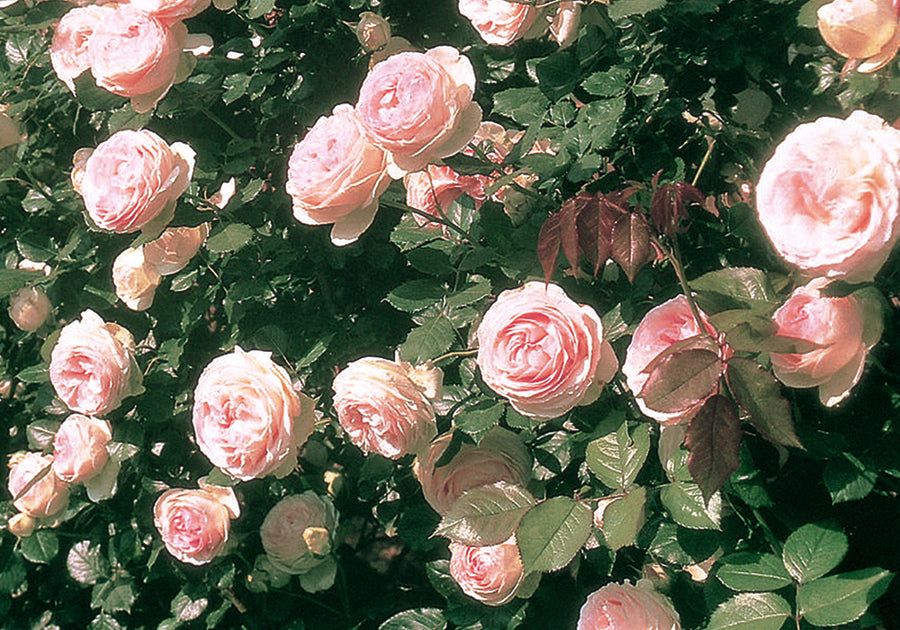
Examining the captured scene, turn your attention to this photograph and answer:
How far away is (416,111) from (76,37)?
2.88ft

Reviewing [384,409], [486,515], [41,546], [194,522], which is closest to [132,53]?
[384,409]

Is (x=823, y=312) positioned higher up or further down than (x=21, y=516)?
higher up

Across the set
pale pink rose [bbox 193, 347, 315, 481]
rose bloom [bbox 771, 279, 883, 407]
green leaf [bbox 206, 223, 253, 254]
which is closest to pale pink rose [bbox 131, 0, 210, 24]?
green leaf [bbox 206, 223, 253, 254]

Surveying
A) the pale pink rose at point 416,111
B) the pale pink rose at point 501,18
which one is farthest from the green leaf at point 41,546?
the pale pink rose at point 501,18

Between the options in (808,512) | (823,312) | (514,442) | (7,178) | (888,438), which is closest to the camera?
(823,312)

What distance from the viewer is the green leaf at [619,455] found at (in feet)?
3.63

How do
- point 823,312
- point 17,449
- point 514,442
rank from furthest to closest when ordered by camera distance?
point 17,449 < point 514,442 < point 823,312

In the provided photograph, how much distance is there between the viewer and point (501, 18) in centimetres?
130

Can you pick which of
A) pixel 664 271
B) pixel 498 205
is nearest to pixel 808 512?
pixel 664 271

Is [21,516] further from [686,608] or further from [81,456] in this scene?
[686,608]

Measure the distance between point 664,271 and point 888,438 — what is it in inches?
14.9

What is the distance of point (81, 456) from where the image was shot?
1689mm

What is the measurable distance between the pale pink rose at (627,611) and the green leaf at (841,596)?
0.62 feet

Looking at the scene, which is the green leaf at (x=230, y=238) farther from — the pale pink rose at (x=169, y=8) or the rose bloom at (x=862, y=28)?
the rose bloom at (x=862, y=28)
